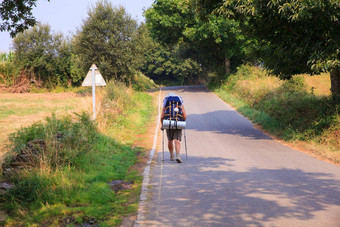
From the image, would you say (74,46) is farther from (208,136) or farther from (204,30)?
(208,136)

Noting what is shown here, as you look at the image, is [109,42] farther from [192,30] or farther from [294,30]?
[294,30]

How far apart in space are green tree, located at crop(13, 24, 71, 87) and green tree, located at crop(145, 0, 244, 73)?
11797mm

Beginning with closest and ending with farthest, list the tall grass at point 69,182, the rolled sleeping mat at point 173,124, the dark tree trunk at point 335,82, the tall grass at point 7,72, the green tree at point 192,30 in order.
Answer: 1. the tall grass at point 69,182
2. the rolled sleeping mat at point 173,124
3. the dark tree trunk at point 335,82
4. the green tree at point 192,30
5. the tall grass at point 7,72

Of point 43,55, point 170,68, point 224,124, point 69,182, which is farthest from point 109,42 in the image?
point 170,68

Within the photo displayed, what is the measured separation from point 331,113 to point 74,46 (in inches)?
900

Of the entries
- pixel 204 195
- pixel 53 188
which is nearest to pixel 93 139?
pixel 53 188

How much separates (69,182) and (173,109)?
11.7 feet

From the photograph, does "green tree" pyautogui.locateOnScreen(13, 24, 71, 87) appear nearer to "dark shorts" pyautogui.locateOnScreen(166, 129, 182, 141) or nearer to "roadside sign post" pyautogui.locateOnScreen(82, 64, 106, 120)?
"roadside sign post" pyautogui.locateOnScreen(82, 64, 106, 120)

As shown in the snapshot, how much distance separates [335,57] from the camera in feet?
34.9

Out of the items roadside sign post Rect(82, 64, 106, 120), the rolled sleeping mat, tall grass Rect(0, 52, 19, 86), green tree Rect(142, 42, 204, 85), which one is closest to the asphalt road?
the rolled sleeping mat

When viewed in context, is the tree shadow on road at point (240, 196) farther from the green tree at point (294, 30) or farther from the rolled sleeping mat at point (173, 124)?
the green tree at point (294, 30)

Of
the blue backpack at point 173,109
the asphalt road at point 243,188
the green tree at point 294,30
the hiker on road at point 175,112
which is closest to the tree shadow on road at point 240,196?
the asphalt road at point 243,188

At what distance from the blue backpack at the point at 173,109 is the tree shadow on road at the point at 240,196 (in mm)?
1390

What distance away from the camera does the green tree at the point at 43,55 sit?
37.7m
